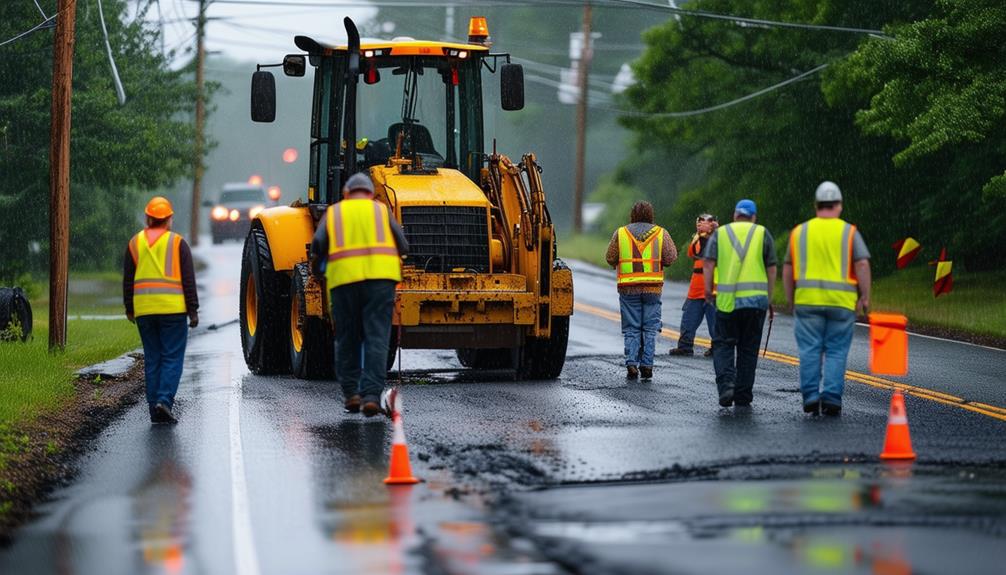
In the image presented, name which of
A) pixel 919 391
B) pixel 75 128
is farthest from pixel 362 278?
pixel 75 128

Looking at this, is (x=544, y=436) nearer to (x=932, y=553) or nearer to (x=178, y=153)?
(x=932, y=553)

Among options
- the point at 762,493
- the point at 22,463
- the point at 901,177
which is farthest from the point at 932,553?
the point at 901,177

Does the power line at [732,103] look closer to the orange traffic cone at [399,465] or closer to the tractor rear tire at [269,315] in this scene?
the tractor rear tire at [269,315]

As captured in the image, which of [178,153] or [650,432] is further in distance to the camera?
[178,153]

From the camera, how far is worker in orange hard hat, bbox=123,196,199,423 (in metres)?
13.9

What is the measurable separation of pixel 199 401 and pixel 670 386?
4402mm

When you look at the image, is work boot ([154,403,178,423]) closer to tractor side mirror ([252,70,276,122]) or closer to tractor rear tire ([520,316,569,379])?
tractor side mirror ([252,70,276,122])

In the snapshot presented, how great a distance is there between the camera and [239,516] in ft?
30.7

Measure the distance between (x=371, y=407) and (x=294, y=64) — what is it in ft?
17.9

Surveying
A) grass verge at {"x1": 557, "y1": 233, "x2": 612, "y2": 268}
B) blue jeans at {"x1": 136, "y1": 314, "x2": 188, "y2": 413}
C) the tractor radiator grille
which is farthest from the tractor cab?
grass verge at {"x1": 557, "y1": 233, "x2": 612, "y2": 268}

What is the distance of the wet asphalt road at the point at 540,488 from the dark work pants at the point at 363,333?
367mm

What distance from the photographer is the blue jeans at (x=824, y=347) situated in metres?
13.1

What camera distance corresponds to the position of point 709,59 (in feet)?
129

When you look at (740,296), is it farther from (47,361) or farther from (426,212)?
(47,361)
